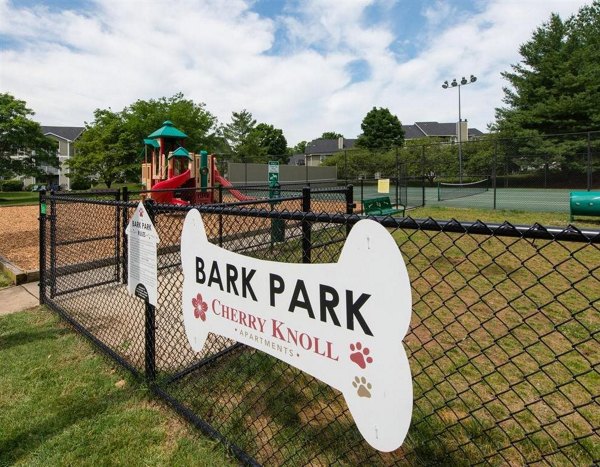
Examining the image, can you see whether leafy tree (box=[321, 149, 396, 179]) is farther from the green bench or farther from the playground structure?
the green bench

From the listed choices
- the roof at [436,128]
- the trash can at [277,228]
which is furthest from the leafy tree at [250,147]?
the trash can at [277,228]

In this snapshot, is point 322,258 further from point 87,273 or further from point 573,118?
point 573,118

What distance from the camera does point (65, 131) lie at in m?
62.8

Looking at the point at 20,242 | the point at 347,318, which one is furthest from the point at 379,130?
the point at 347,318

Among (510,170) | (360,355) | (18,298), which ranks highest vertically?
(510,170)

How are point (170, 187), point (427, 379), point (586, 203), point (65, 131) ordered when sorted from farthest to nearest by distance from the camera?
point (65, 131) → point (170, 187) → point (586, 203) → point (427, 379)

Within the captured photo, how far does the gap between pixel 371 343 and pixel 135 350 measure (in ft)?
8.93

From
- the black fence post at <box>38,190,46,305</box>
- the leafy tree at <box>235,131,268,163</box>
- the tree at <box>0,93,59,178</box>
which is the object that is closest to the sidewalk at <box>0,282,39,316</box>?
the black fence post at <box>38,190,46,305</box>

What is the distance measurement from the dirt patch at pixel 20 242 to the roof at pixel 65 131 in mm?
58425

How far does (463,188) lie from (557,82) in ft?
53.5

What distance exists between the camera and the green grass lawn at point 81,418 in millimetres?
2178

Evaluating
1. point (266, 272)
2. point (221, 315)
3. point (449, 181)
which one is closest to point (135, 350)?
point (221, 315)

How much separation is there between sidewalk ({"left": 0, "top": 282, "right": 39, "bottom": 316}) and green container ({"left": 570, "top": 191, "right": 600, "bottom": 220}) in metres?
12.7

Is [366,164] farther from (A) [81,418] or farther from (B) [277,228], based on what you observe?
(A) [81,418]
